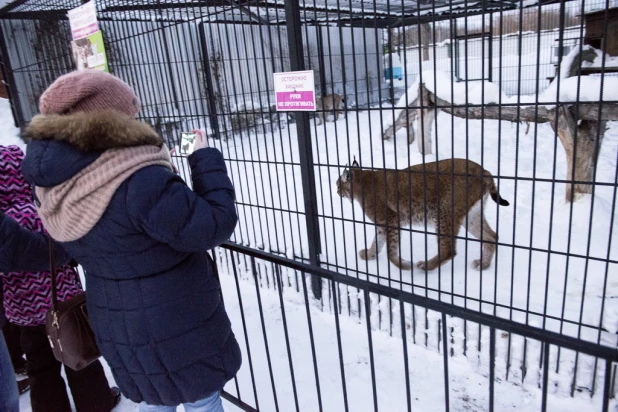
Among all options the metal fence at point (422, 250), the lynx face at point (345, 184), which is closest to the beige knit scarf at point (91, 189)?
the metal fence at point (422, 250)

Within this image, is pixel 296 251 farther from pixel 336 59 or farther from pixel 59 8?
pixel 336 59

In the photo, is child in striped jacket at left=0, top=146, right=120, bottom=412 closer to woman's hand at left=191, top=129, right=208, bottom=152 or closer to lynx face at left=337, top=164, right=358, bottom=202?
woman's hand at left=191, top=129, right=208, bottom=152

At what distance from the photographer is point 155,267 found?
1571 millimetres

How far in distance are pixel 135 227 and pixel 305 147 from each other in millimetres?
2425

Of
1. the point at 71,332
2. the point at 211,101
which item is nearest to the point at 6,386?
the point at 71,332

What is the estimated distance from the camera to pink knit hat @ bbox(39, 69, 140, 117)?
57.1 inches

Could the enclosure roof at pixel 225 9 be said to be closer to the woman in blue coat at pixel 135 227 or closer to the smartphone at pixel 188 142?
the smartphone at pixel 188 142

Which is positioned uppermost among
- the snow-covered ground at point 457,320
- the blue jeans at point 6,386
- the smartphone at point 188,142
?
the smartphone at point 188,142

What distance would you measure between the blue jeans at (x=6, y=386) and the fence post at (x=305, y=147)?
8.03 feet

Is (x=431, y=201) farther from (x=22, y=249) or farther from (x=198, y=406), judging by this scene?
(x=22, y=249)

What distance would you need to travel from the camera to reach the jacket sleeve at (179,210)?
4.68 feet

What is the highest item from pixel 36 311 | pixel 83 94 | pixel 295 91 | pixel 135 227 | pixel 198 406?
pixel 83 94

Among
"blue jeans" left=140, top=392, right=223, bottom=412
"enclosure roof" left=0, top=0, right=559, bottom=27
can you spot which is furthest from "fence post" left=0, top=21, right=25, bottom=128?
"blue jeans" left=140, top=392, right=223, bottom=412

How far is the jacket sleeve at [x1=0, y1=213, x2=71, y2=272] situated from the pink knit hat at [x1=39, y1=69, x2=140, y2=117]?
609 mm
